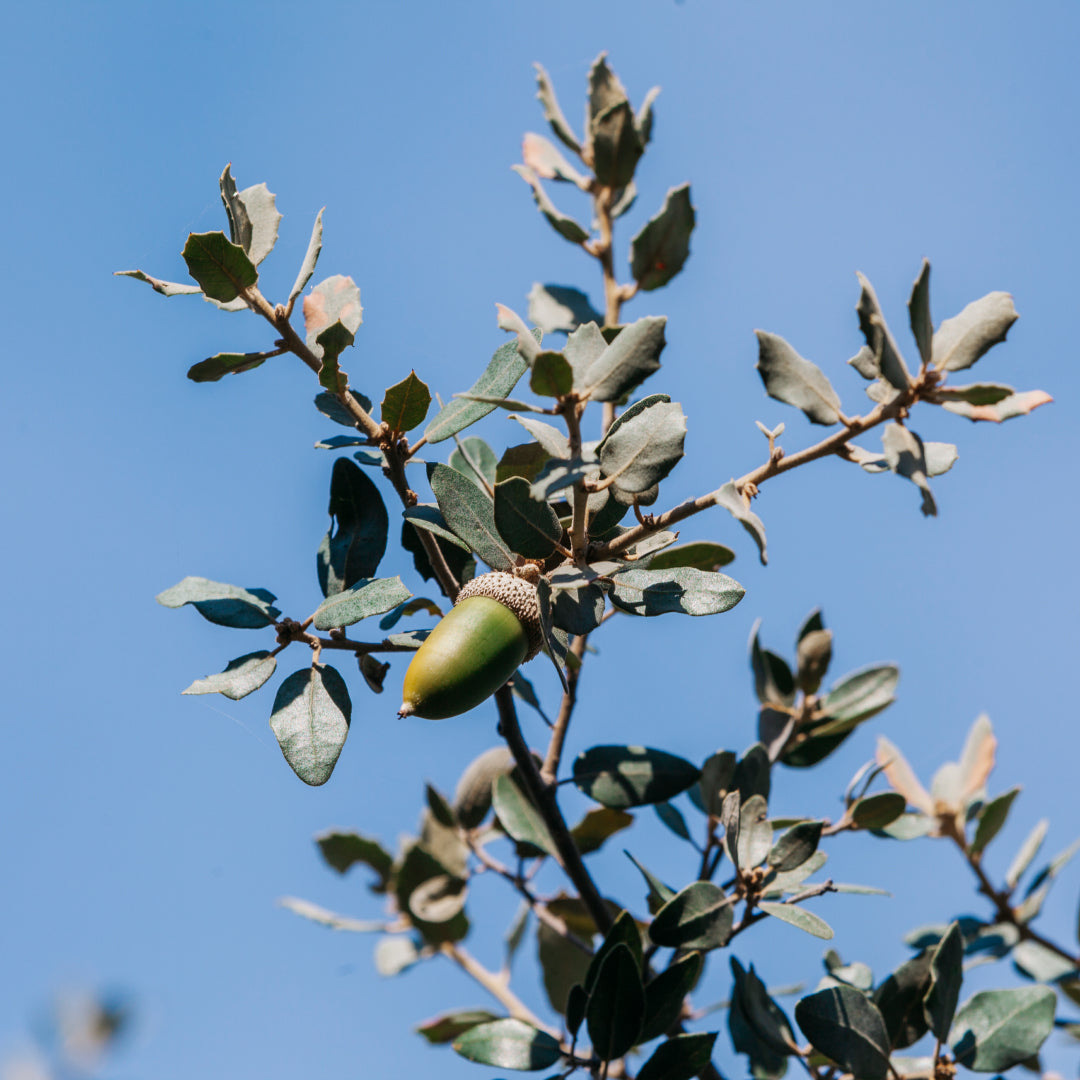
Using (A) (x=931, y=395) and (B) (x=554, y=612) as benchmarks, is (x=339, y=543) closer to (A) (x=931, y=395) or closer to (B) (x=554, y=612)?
(B) (x=554, y=612)

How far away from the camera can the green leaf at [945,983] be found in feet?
5.41

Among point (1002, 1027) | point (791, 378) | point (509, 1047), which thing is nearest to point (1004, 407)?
point (791, 378)

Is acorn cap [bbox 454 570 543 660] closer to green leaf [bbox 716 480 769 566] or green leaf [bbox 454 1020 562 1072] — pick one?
green leaf [bbox 716 480 769 566]

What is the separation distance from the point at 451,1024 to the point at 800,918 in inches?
36.4

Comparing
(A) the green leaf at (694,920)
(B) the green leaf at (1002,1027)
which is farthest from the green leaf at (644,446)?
(B) the green leaf at (1002,1027)

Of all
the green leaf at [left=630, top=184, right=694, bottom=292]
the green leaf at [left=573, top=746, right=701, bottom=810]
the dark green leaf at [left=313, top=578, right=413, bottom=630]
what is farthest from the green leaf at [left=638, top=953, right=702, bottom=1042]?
the green leaf at [left=630, top=184, right=694, bottom=292]

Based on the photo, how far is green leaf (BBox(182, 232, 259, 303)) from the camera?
52.0 inches

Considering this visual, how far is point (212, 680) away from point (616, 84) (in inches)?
67.3

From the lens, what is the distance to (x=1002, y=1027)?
1.73 meters

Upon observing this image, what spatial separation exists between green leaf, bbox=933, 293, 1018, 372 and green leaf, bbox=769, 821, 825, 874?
0.79 m

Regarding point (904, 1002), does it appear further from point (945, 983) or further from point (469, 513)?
point (469, 513)

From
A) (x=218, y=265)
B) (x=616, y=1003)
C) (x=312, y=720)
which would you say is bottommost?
(x=616, y=1003)

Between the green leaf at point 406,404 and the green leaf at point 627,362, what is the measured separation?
0.93ft

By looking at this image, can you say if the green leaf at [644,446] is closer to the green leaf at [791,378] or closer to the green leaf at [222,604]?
the green leaf at [791,378]
